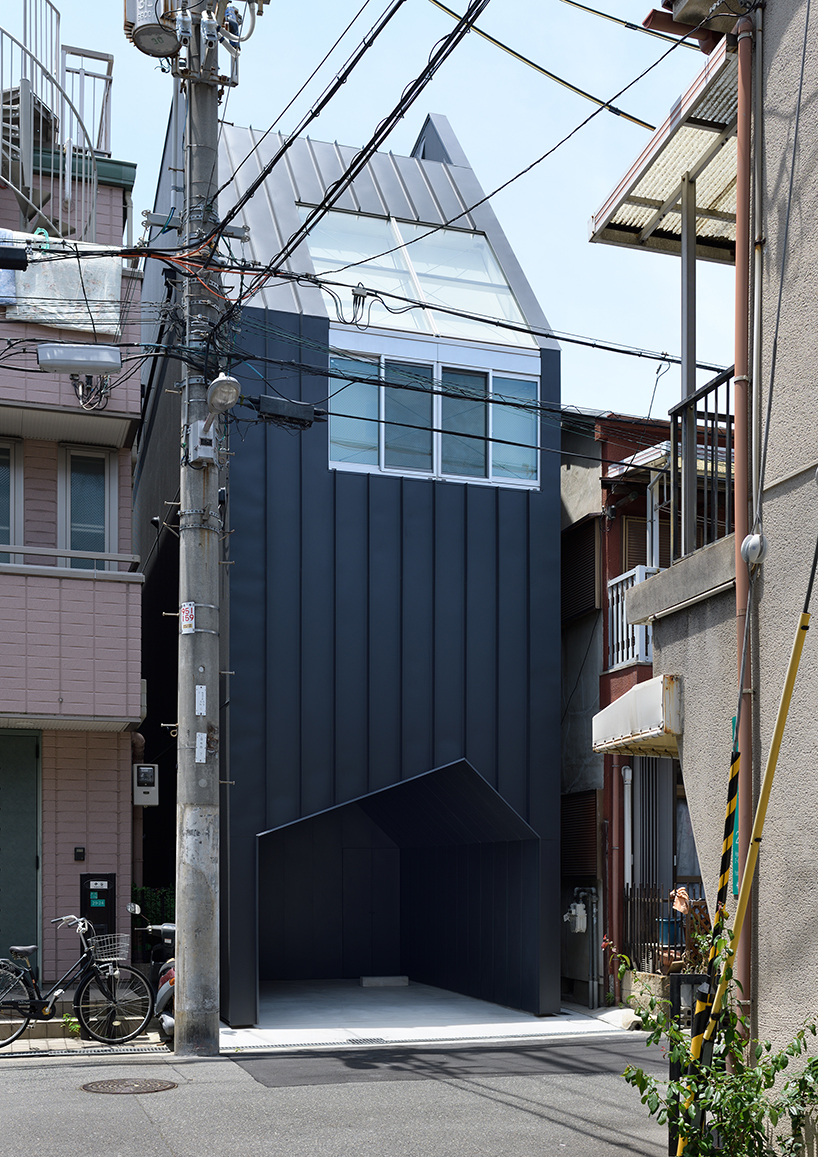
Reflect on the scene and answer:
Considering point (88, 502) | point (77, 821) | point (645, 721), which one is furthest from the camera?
point (88, 502)

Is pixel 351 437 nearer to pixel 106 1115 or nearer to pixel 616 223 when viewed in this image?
pixel 616 223

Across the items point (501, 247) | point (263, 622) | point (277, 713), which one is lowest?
point (277, 713)

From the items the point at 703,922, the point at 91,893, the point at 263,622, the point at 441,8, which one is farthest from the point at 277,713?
the point at 441,8

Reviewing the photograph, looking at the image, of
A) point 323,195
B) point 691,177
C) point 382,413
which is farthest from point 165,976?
point 323,195

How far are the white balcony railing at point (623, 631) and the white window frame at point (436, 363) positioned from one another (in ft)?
5.69

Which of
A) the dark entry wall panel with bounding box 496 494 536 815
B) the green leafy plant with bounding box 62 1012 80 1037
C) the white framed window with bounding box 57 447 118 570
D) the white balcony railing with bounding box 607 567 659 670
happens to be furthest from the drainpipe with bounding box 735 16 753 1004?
the white framed window with bounding box 57 447 118 570

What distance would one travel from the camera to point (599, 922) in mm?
15812

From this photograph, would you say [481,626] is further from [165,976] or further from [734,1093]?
[734,1093]

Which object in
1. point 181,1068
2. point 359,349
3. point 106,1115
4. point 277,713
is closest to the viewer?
A: point 106,1115

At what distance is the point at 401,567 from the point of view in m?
15.7

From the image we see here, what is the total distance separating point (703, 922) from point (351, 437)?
721cm

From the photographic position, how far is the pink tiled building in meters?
13.7

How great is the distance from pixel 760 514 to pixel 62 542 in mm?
10150

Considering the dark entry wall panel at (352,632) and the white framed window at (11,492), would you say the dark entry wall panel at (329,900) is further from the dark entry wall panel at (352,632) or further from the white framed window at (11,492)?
the white framed window at (11,492)
